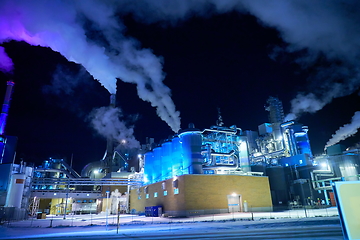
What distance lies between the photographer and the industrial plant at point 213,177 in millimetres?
31773

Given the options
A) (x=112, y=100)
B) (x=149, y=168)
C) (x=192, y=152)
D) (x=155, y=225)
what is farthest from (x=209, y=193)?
(x=112, y=100)

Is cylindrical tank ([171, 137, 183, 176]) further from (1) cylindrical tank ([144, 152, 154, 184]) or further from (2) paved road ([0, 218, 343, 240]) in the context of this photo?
(2) paved road ([0, 218, 343, 240])

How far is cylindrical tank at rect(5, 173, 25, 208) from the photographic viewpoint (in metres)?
35.7

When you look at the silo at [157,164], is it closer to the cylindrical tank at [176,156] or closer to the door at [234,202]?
the cylindrical tank at [176,156]

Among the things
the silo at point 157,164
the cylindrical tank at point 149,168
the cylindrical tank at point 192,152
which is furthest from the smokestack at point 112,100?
the cylindrical tank at point 192,152

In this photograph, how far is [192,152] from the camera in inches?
1331

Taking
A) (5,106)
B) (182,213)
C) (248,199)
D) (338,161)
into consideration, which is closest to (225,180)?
(248,199)

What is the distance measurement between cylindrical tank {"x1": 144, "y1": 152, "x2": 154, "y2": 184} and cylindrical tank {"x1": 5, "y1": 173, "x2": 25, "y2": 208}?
20.8 m

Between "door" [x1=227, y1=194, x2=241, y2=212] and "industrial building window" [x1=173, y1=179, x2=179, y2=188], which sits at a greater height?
"industrial building window" [x1=173, y1=179, x2=179, y2=188]

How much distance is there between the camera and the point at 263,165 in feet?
142

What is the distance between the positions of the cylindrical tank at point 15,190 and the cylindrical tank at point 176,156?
24097 millimetres

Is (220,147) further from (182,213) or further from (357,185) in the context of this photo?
(357,185)

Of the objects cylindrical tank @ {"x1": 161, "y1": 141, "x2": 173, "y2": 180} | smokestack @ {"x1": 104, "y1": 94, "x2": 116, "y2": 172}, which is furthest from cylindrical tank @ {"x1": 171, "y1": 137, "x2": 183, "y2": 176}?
smokestack @ {"x1": 104, "y1": 94, "x2": 116, "y2": 172}

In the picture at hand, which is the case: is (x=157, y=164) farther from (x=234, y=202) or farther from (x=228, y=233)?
(x=228, y=233)
